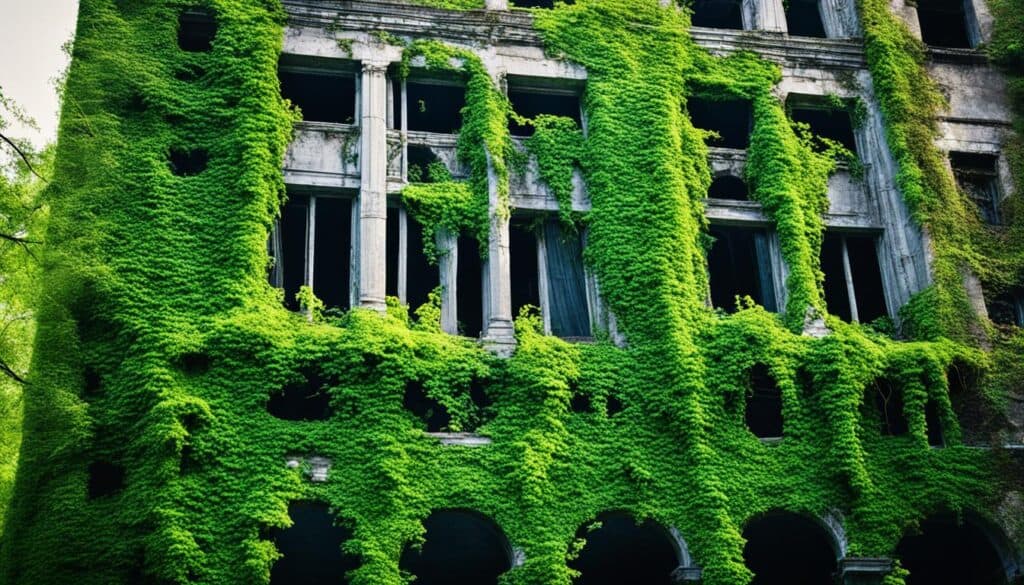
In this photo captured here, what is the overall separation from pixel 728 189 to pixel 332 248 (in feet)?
27.9

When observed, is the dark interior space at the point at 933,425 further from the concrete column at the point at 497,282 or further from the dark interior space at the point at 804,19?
the dark interior space at the point at 804,19

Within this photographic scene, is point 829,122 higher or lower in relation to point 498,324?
higher

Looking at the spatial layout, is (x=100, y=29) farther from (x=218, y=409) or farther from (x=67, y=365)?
(x=218, y=409)

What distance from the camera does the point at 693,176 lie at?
830 inches

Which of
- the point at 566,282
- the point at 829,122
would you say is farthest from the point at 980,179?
the point at 566,282

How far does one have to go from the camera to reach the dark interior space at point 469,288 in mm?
20078

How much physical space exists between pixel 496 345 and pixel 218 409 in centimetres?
492

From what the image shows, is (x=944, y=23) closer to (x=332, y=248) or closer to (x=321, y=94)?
(x=321, y=94)

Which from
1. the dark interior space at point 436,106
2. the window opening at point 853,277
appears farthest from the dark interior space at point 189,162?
the window opening at point 853,277

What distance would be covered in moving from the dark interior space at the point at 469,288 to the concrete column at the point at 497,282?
0.40m

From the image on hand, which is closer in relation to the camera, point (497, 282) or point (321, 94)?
point (497, 282)

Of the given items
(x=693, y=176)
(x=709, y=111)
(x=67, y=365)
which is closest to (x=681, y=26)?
(x=709, y=111)

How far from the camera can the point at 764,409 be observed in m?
20.8

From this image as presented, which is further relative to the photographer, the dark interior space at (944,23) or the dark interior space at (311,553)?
the dark interior space at (944,23)
